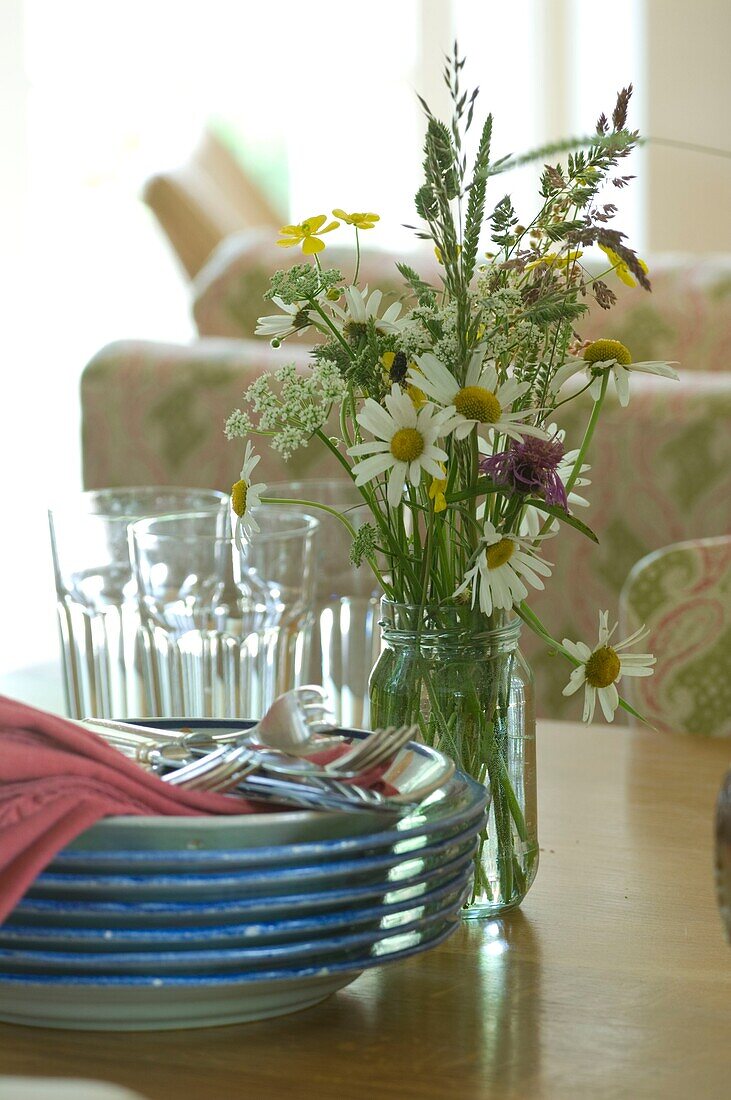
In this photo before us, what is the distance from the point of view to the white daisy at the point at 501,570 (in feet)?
2.05

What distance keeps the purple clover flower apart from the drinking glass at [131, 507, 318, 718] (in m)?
0.31

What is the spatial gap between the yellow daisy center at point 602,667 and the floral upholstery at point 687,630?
595 millimetres

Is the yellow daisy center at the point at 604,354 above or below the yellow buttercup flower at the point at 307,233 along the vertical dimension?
below

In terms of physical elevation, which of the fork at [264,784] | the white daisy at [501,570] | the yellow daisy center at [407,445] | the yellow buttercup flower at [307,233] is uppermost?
the yellow buttercup flower at [307,233]

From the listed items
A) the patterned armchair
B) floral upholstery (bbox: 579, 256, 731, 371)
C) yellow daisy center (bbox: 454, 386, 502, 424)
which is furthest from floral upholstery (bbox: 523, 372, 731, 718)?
yellow daisy center (bbox: 454, 386, 502, 424)

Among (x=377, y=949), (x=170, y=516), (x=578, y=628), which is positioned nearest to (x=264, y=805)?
(x=377, y=949)

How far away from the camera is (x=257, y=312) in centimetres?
243

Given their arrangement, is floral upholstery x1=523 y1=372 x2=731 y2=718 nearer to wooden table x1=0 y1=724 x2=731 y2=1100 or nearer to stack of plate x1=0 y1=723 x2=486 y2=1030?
wooden table x1=0 y1=724 x2=731 y2=1100

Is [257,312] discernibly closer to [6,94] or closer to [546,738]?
[546,738]

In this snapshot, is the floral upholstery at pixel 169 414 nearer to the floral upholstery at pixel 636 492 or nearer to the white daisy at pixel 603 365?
the floral upholstery at pixel 636 492

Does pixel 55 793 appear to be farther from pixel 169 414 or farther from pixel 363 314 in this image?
pixel 169 414

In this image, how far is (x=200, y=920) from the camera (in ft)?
1.74

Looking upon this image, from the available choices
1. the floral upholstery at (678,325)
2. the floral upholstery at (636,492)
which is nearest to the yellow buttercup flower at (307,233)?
the floral upholstery at (636,492)

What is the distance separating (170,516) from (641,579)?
52 centimetres
